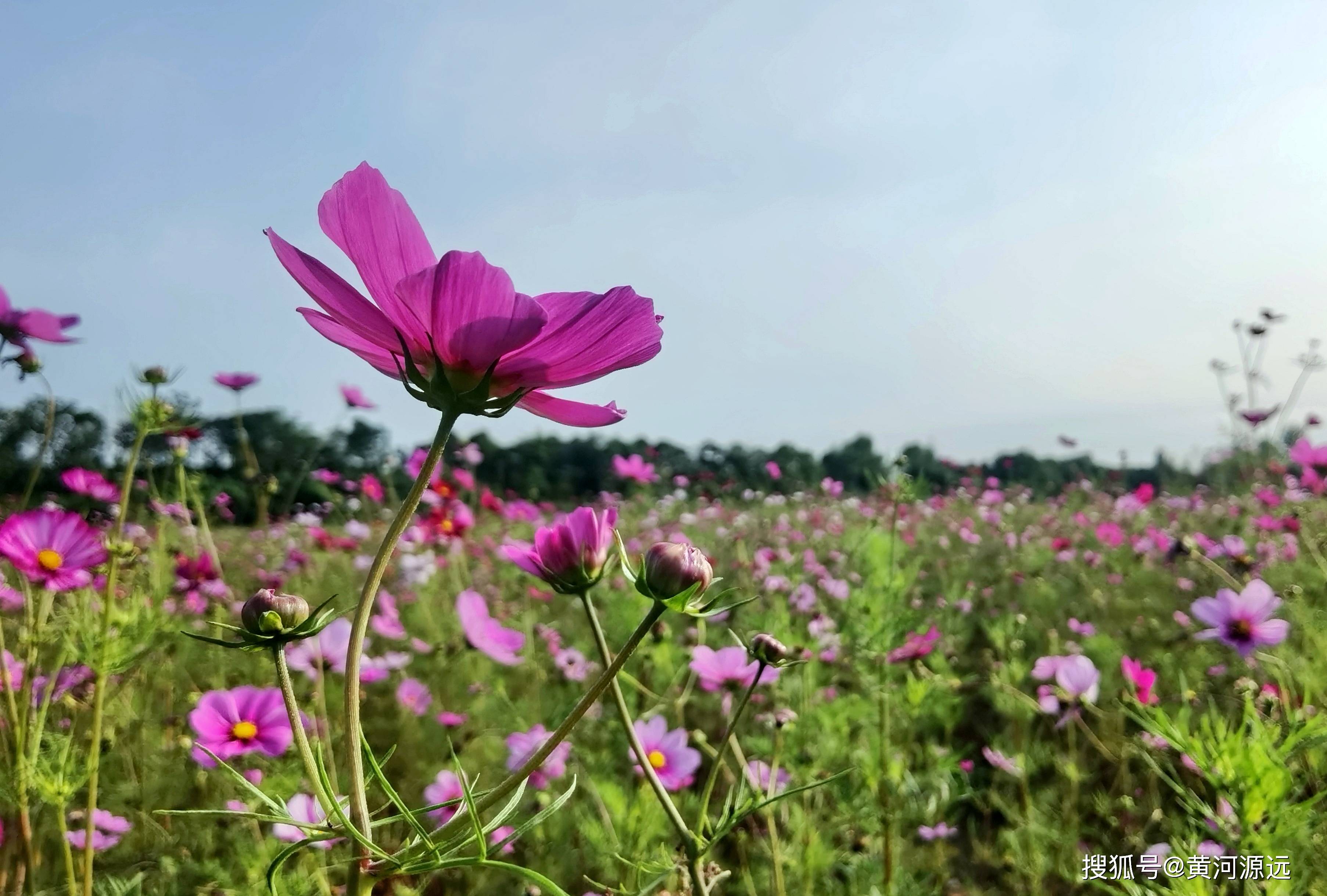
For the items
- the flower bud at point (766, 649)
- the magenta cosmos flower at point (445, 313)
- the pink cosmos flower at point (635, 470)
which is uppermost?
the magenta cosmos flower at point (445, 313)

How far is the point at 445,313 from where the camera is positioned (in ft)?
1.28

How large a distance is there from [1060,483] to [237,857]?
7.96 metres

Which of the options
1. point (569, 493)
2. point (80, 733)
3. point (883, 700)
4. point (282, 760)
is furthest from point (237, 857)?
point (569, 493)

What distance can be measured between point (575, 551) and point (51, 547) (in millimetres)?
851

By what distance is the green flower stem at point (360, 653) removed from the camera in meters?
0.33

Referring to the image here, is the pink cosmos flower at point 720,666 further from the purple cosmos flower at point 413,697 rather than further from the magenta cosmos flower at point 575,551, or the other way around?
the purple cosmos flower at point 413,697

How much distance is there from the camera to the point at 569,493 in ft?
29.5

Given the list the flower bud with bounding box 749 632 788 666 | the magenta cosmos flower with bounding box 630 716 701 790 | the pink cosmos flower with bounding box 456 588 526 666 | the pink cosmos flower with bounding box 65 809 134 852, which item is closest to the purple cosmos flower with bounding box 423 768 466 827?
the pink cosmos flower with bounding box 456 588 526 666

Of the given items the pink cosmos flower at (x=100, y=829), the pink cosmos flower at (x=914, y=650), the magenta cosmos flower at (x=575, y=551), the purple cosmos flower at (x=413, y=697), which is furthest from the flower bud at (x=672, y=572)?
the purple cosmos flower at (x=413, y=697)

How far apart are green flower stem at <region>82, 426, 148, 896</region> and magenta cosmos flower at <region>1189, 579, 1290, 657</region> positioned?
4.93 ft

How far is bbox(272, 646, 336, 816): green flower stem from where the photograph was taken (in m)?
0.33

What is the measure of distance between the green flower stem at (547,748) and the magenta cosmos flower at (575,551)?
0.17 meters

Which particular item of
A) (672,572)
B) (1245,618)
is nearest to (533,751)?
(672,572)

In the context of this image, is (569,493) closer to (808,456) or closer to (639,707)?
(808,456)
